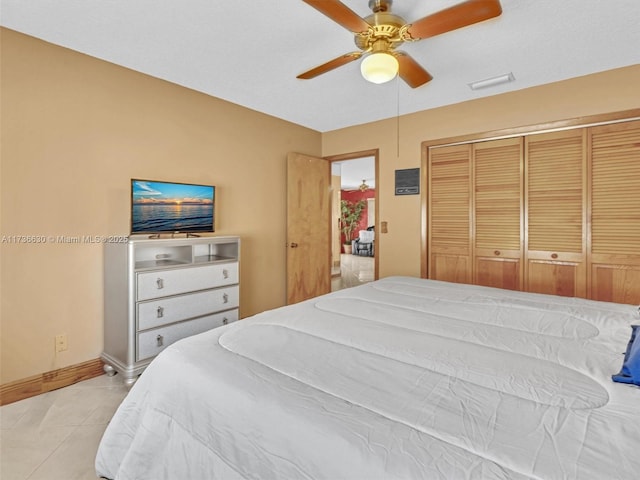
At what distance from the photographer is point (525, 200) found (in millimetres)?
3277

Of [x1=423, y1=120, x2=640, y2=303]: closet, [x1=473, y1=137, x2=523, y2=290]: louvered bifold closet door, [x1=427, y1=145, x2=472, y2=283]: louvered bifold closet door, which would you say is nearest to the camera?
[x1=423, y1=120, x2=640, y2=303]: closet

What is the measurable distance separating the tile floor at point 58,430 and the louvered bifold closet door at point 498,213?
136 inches

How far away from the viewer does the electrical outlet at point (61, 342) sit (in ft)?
8.19

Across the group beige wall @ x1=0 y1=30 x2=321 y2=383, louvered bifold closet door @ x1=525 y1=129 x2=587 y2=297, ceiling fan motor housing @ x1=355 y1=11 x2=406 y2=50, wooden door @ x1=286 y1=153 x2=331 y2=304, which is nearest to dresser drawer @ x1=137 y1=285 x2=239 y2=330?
beige wall @ x1=0 y1=30 x2=321 y2=383

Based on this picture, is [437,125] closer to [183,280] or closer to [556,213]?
[556,213]

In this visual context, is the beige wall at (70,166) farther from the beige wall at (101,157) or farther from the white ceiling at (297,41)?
the white ceiling at (297,41)

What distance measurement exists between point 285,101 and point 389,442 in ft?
11.2

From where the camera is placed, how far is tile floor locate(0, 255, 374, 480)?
165 cm

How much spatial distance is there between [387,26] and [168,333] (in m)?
2.63

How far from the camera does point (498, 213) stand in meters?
3.44

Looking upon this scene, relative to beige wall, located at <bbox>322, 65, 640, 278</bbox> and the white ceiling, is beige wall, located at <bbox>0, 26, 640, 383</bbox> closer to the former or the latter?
beige wall, located at <bbox>322, 65, 640, 278</bbox>

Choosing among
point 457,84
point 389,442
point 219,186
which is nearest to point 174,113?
point 219,186

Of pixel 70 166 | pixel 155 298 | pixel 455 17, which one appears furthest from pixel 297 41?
pixel 155 298

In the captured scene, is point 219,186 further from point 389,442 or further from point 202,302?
point 389,442
